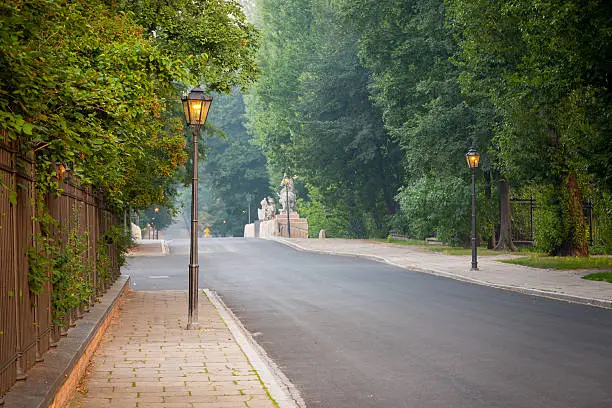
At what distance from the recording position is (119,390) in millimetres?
9430

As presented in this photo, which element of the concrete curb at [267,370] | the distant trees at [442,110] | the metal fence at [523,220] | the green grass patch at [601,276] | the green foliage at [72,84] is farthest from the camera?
the metal fence at [523,220]

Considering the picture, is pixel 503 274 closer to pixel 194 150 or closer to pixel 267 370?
pixel 194 150

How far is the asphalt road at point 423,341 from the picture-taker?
977 centimetres

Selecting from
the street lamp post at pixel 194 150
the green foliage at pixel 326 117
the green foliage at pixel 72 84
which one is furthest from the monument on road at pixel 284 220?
the green foliage at pixel 72 84

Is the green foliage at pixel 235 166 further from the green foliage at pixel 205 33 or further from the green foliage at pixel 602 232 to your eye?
the green foliage at pixel 205 33

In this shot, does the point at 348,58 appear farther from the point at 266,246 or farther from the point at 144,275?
the point at 144,275

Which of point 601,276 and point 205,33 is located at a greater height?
point 205,33

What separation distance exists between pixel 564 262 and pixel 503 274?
4.76 m

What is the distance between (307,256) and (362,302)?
22881mm

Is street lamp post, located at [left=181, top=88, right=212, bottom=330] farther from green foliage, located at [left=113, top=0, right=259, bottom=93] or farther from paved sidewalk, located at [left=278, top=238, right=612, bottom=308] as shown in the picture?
paved sidewalk, located at [left=278, top=238, right=612, bottom=308]

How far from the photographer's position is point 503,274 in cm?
2831

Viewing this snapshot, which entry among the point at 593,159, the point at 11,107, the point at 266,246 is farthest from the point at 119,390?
the point at 266,246

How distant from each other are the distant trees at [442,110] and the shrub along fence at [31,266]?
48.9 ft

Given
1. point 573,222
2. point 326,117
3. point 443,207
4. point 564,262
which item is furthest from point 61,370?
point 326,117
